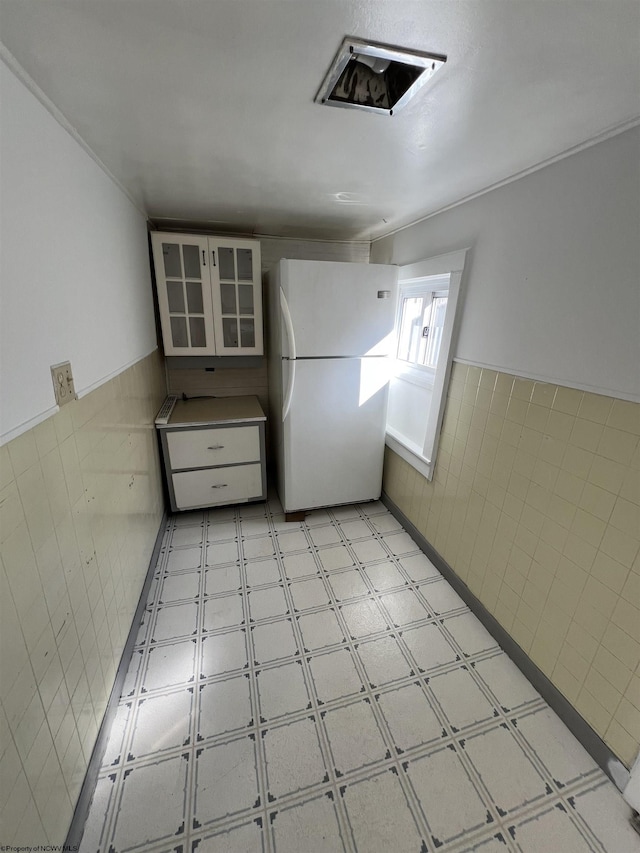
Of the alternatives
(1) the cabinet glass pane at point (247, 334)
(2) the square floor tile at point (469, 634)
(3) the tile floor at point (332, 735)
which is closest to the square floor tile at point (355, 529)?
(3) the tile floor at point (332, 735)

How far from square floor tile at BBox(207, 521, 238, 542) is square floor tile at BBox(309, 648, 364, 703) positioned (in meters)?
0.99

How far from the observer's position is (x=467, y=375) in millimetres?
1687

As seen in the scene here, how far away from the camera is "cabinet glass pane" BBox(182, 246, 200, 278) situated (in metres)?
2.16

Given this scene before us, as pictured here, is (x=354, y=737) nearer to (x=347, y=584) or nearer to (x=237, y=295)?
(x=347, y=584)

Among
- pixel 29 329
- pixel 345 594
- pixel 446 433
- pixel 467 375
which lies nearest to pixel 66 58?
pixel 29 329

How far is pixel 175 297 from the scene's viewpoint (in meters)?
2.24

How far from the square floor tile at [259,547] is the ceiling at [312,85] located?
195cm

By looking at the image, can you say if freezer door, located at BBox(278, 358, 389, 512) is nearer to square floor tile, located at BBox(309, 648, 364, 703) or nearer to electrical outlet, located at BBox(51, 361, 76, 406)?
square floor tile, located at BBox(309, 648, 364, 703)

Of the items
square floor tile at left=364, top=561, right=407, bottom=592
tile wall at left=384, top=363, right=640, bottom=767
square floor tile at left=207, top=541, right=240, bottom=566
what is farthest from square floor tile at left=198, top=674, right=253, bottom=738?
tile wall at left=384, top=363, right=640, bottom=767

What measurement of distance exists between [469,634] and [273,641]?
3.01 feet

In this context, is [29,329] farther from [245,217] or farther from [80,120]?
[245,217]

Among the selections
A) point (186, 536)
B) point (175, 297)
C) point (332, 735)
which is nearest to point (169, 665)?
point (332, 735)

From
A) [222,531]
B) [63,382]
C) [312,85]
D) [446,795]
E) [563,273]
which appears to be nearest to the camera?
[312,85]

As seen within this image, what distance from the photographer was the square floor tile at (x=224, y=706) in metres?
1.24
